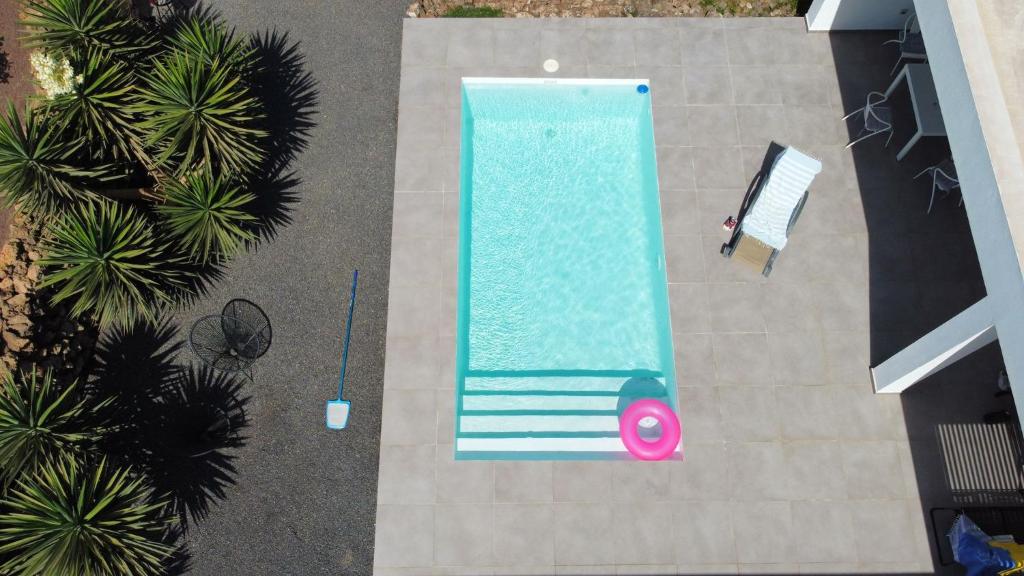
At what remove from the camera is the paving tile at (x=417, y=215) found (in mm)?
9461

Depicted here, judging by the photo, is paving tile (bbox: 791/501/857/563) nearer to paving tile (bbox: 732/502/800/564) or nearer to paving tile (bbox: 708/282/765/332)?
paving tile (bbox: 732/502/800/564)

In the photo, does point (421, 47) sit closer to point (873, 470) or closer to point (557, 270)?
point (557, 270)

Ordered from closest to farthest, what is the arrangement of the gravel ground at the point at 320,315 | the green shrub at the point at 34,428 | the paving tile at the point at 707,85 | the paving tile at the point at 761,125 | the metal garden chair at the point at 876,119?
the green shrub at the point at 34,428, the gravel ground at the point at 320,315, the metal garden chair at the point at 876,119, the paving tile at the point at 761,125, the paving tile at the point at 707,85

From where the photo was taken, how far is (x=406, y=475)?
8305mm

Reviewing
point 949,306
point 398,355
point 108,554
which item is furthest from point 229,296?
point 949,306

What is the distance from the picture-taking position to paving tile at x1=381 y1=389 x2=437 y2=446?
847 cm

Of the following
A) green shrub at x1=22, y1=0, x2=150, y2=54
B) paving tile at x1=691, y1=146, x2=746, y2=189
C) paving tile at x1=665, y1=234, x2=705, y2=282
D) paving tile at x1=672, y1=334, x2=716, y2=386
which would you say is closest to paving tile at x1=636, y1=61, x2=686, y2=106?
paving tile at x1=691, y1=146, x2=746, y2=189

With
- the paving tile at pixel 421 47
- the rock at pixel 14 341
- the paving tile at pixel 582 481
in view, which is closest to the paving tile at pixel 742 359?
the paving tile at pixel 582 481

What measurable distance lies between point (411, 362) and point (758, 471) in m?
5.15

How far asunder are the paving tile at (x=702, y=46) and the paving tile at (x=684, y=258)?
3.37m

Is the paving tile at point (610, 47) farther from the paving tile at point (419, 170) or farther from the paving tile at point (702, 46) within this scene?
the paving tile at point (419, 170)

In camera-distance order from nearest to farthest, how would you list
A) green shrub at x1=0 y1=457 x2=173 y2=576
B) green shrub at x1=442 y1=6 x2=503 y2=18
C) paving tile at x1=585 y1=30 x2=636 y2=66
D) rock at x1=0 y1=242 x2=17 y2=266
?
green shrub at x1=0 y1=457 x2=173 y2=576, rock at x1=0 y1=242 x2=17 y2=266, paving tile at x1=585 y1=30 x2=636 y2=66, green shrub at x1=442 y1=6 x2=503 y2=18

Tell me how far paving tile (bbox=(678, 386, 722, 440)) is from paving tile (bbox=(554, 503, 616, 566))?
160cm

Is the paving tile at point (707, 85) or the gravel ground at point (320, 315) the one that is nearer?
the gravel ground at point (320, 315)
